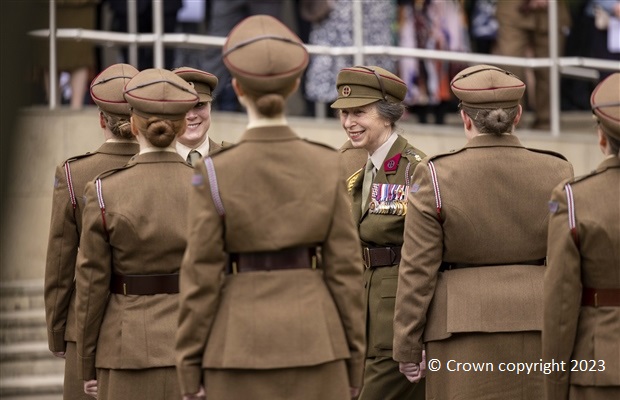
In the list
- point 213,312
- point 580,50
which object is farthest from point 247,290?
point 580,50

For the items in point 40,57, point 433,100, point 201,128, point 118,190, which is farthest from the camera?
point 433,100

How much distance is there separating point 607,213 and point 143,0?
7.30 m

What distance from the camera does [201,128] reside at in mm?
5953

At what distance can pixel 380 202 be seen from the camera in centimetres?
538

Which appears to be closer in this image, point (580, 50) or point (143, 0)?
point (143, 0)

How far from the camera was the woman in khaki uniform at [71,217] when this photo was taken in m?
5.21

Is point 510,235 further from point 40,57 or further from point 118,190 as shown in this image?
point 40,57

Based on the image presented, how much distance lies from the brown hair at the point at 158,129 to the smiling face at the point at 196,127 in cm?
146

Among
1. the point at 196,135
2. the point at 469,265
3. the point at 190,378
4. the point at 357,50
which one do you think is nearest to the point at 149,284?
the point at 190,378

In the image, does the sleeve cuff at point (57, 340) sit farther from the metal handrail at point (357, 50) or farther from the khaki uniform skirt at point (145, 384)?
the metal handrail at point (357, 50)

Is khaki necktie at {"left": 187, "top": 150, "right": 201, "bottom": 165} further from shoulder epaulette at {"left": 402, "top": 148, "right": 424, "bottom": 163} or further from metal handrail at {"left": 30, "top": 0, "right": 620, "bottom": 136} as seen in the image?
metal handrail at {"left": 30, "top": 0, "right": 620, "bottom": 136}

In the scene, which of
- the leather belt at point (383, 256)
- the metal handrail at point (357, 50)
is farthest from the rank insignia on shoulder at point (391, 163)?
the metal handrail at point (357, 50)

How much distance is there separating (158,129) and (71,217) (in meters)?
1.03

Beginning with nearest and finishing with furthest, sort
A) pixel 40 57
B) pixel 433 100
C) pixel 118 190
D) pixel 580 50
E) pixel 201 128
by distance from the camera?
pixel 40 57
pixel 118 190
pixel 201 128
pixel 433 100
pixel 580 50
